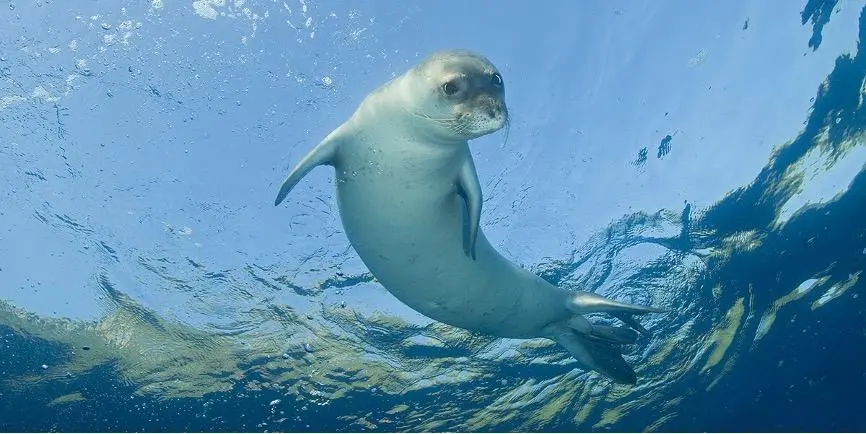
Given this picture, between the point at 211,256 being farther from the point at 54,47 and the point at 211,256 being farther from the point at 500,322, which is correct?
the point at 500,322

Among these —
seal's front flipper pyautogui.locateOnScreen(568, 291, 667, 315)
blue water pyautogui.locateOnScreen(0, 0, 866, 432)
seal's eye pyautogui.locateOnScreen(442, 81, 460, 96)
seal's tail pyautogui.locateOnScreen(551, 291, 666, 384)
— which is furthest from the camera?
blue water pyautogui.locateOnScreen(0, 0, 866, 432)

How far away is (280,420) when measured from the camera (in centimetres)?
1476

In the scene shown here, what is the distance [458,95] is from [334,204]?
15.7 feet

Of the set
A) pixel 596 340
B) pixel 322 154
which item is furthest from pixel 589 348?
pixel 322 154

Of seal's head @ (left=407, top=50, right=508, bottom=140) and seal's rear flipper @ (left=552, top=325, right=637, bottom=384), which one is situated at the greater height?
seal's head @ (left=407, top=50, right=508, bottom=140)

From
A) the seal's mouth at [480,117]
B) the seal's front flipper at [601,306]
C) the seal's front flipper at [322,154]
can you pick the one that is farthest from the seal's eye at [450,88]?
the seal's front flipper at [601,306]

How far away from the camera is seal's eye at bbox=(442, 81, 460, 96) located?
3.80 meters

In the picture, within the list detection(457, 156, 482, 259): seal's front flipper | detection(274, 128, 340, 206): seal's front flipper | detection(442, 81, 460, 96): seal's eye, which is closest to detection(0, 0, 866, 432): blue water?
detection(274, 128, 340, 206): seal's front flipper

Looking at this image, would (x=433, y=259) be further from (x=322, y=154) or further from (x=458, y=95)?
(x=458, y=95)

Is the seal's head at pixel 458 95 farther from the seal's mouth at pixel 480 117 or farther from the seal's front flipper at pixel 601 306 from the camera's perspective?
Answer: the seal's front flipper at pixel 601 306

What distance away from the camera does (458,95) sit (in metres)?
3.79

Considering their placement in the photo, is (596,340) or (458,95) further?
(596,340)

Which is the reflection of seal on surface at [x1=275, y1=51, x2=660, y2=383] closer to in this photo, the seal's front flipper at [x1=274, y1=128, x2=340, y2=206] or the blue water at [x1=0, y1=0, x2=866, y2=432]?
the seal's front flipper at [x1=274, y1=128, x2=340, y2=206]

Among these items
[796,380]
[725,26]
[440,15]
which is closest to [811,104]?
[725,26]
